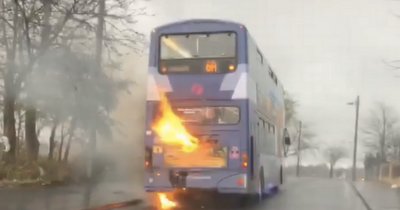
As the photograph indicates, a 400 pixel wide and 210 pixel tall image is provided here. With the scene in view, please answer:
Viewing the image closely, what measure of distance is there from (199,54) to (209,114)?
1361 millimetres

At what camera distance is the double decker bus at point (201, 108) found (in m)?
13.5

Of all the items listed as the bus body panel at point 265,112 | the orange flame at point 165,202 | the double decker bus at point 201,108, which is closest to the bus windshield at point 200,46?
the double decker bus at point 201,108

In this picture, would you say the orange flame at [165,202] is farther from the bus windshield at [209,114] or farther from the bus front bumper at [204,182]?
the bus windshield at [209,114]

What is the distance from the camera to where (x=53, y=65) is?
68.7ft

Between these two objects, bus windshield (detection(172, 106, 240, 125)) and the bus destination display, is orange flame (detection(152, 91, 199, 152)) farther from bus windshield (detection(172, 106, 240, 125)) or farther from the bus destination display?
the bus destination display

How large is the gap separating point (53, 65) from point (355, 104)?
29.8 m

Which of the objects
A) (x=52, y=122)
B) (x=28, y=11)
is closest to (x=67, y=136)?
(x=52, y=122)

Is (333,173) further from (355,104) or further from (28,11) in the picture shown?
(28,11)

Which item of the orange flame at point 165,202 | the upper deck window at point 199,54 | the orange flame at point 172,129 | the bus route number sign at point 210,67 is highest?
the upper deck window at point 199,54

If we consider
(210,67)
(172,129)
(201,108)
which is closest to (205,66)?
(210,67)

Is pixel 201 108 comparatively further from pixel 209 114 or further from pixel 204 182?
pixel 204 182

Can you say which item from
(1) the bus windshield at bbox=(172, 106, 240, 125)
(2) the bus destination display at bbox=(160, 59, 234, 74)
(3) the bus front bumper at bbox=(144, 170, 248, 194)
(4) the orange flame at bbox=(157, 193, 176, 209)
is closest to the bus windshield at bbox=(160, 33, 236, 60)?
(2) the bus destination display at bbox=(160, 59, 234, 74)

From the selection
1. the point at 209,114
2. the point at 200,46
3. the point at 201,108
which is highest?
the point at 200,46

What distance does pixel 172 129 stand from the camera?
13.8m
